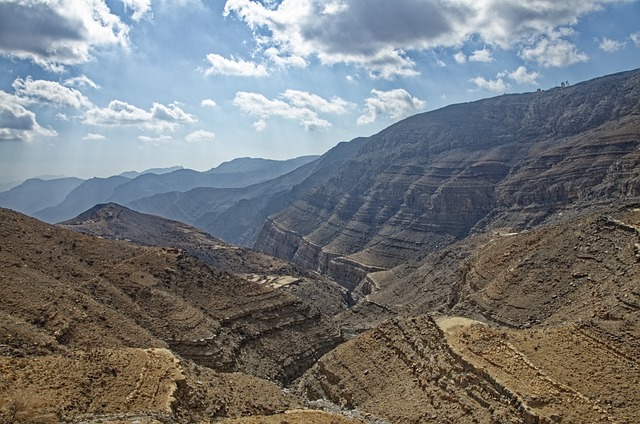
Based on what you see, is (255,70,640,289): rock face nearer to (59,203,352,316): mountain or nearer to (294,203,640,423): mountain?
(59,203,352,316): mountain

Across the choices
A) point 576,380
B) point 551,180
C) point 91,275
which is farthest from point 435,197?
point 576,380

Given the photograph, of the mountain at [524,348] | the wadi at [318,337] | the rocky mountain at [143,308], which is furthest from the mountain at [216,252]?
the mountain at [524,348]

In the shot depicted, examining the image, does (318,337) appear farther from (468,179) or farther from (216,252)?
(468,179)

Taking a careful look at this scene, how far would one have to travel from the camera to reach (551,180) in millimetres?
111000

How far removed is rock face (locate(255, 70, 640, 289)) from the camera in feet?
349

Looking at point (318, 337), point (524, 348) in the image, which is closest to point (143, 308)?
point (318, 337)

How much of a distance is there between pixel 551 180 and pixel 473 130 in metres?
63.4

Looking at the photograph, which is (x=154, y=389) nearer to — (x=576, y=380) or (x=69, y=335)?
(x=69, y=335)

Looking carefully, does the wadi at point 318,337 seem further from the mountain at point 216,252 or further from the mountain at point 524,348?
the mountain at point 216,252

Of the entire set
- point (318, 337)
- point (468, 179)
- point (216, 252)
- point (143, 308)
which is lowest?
point (216, 252)

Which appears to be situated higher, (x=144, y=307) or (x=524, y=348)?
(x=524, y=348)

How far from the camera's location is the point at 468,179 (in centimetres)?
13725

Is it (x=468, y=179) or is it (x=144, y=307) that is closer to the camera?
(x=144, y=307)

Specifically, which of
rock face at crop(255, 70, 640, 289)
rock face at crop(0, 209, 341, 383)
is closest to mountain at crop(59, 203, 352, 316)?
rock face at crop(255, 70, 640, 289)
